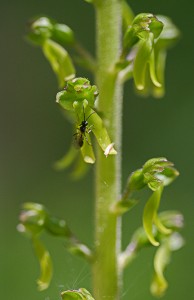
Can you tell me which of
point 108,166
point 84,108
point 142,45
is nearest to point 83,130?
point 84,108

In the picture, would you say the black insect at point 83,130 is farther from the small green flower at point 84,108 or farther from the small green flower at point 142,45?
the small green flower at point 142,45

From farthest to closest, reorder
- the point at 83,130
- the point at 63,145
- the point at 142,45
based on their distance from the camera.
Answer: the point at 63,145, the point at 142,45, the point at 83,130

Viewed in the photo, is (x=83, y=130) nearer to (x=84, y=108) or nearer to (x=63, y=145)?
(x=84, y=108)

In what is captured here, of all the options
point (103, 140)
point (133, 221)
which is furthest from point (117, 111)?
point (133, 221)

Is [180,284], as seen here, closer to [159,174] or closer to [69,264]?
[69,264]

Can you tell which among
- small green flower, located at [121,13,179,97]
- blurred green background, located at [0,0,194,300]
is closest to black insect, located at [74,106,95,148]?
small green flower, located at [121,13,179,97]

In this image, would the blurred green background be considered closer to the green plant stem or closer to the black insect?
the green plant stem
